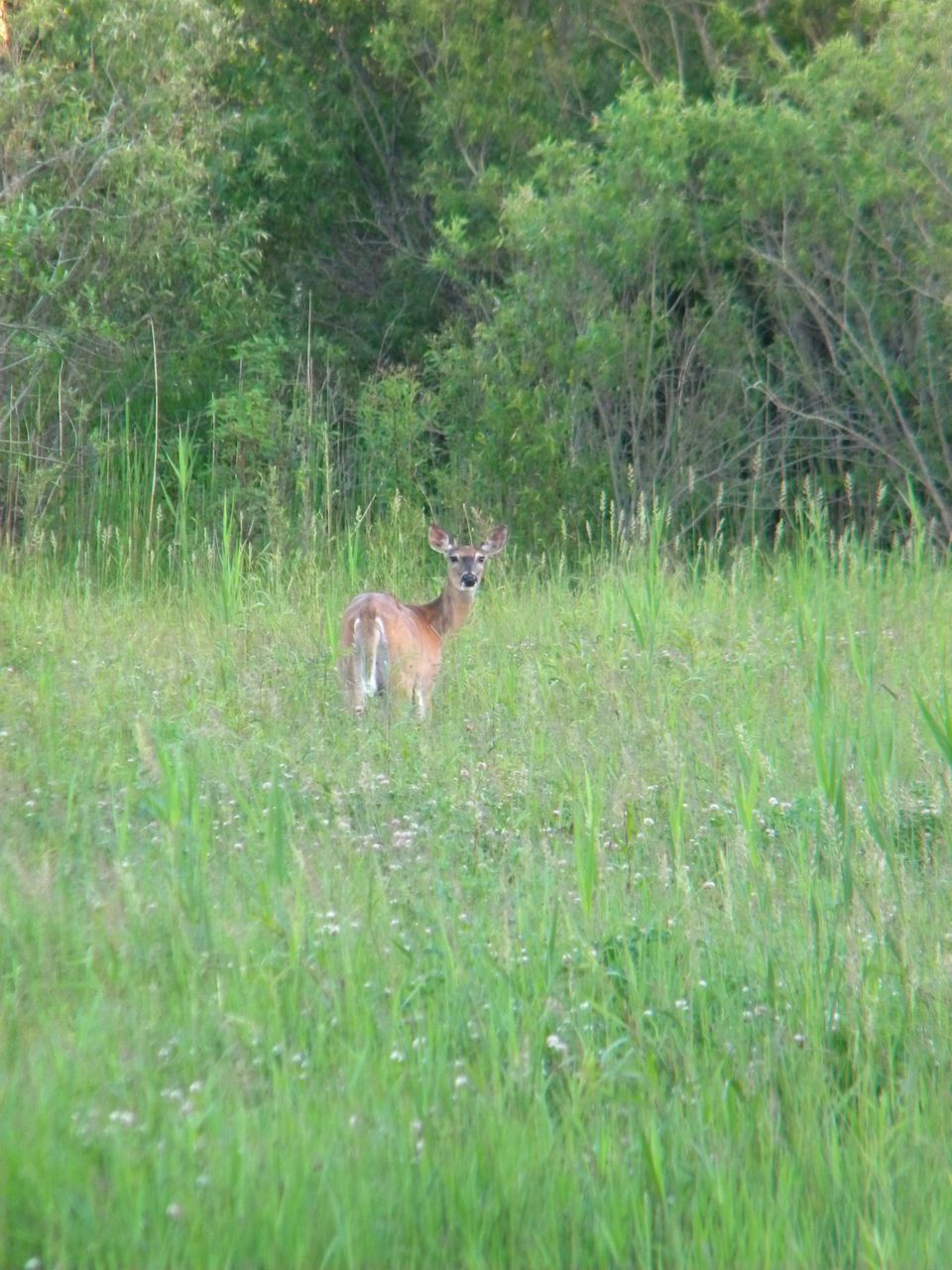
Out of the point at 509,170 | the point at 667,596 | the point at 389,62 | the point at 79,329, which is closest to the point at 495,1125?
the point at 667,596

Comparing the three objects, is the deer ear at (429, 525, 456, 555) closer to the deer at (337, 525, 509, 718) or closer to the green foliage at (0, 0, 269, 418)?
the deer at (337, 525, 509, 718)

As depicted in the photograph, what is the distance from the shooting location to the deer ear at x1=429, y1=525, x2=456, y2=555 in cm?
900

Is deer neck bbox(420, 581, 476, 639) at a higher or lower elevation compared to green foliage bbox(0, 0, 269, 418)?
lower

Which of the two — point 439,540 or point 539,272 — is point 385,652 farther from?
point 539,272

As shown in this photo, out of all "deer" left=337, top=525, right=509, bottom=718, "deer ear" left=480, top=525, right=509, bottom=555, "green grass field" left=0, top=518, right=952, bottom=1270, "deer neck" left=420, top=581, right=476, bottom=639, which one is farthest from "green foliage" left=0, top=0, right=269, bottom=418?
"green grass field" left=0, top=518, right=952, bottom=1270

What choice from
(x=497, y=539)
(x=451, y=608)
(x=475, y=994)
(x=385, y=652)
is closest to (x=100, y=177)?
(x=497, y=539)

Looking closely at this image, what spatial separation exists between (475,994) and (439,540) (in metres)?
6.08

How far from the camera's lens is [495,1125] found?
8.45ft

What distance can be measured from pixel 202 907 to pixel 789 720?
9.79 ft

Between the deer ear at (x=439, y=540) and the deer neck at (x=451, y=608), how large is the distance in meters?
0.38

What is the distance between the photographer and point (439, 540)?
9047 millimetres

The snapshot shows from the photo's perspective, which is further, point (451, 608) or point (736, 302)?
point (736, 302)

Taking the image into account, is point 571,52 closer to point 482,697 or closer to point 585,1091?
point 482,697

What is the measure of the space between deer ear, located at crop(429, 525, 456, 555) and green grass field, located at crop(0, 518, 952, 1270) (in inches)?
127
